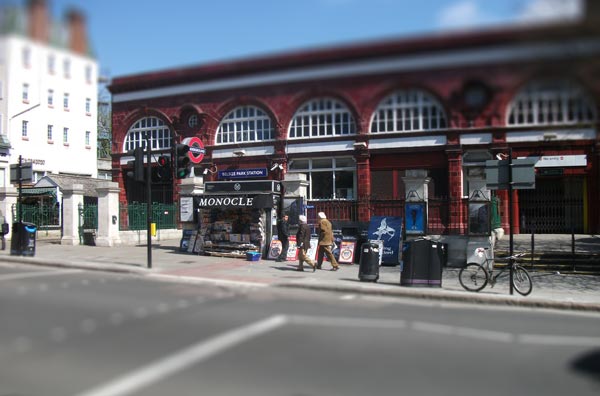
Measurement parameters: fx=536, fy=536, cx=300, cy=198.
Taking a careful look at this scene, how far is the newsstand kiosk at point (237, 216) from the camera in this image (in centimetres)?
1817

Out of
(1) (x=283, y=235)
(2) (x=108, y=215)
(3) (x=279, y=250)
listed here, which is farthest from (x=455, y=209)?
(2) (x=108, y=215)

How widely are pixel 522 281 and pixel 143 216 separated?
54.5ft

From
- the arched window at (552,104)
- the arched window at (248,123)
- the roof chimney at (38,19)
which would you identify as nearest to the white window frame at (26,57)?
the roof chimney at (38,19)

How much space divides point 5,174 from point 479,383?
33.2 metres

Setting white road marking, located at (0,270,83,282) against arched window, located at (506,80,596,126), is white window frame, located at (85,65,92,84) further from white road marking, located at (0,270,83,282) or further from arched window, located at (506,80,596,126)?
white road marking, located at (0,270,83,282)

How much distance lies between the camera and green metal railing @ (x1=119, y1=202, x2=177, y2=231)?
74.4ft

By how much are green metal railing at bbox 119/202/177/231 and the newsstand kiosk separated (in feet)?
16.5

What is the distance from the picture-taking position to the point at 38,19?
1952 mm

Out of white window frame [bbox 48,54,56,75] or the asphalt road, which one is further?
the asphalt road

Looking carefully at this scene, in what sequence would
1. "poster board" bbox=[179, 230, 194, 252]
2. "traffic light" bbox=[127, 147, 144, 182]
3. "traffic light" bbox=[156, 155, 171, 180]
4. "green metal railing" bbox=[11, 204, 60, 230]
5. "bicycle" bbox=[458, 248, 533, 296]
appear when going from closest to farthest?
"bicycle" bbox=[458, 248, 533, 296] → "traffic light" bbox=[127, 147, 144, 182] → "traffic light" bbox=[156, 155, 171, 180] → "poster board" bbox=[179, 230, 194, 252] → "green metal railing" bbox=[11, 204, 60, 230]

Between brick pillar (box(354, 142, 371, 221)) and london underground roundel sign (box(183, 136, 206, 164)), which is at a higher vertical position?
london underground roundel sign (box(183, 136, 206, 164))

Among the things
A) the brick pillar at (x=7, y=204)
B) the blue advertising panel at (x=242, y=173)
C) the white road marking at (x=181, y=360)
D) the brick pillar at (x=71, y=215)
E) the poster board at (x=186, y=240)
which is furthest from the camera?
the brick pillar at (x=7, y=204)

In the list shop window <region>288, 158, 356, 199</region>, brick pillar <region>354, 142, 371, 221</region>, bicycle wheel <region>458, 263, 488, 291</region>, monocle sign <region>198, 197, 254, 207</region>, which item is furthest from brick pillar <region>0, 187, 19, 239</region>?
bicycle wheel <region>458, 263, 488, 291</region>

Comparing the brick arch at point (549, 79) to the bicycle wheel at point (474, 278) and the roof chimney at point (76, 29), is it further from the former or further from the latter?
the bicycle wheel at point (474, 278)
